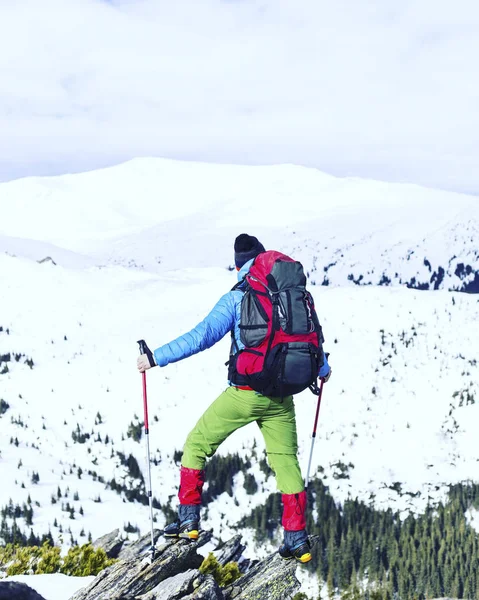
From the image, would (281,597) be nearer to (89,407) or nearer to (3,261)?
(89,407)

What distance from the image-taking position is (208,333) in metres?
6.20

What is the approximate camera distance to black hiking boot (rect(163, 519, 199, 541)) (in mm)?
6840

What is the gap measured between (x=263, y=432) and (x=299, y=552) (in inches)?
55.9

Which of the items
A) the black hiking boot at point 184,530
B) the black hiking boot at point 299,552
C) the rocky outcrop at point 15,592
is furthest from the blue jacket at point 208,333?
the rocky outcrop at point 15,592

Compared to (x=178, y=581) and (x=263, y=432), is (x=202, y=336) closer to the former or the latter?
(x=263, y=432)

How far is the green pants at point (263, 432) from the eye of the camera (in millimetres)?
6488

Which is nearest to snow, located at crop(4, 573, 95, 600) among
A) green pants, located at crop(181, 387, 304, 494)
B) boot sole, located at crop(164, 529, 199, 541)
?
boot sole, located at crop(164, 529, 199, 541)

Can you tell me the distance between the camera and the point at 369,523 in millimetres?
39031

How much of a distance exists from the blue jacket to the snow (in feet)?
12.5

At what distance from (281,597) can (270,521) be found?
2972cm

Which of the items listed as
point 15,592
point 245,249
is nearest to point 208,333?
point 245,249

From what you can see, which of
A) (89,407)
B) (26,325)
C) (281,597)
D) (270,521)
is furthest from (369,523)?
(281,597)

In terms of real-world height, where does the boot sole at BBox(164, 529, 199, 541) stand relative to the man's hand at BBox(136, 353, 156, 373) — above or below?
below

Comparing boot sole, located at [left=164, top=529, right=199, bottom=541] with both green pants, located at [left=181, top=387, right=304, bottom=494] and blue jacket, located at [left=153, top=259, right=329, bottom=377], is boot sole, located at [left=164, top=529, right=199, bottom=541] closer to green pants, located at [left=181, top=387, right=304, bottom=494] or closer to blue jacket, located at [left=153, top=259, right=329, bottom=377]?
green pants, located at [left=181, top=387, right=304, bottom=494]
